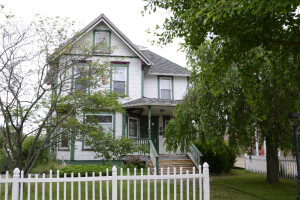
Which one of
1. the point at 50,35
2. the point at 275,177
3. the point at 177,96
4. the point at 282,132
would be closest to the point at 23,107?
the point at 50,35

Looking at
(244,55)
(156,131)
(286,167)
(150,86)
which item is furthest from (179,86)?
(244,55)

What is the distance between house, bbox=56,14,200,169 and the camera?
17.0 metres

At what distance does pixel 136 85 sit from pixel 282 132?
990cm

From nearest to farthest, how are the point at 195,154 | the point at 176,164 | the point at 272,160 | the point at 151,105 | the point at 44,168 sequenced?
the point at 272,160 < the point at 44,168 < the point at 176,164 < the point at 195,154 < the point at 151,105

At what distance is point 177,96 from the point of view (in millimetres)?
19719

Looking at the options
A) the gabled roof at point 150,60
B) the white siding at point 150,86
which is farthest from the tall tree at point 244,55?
the white siding at point 150,86

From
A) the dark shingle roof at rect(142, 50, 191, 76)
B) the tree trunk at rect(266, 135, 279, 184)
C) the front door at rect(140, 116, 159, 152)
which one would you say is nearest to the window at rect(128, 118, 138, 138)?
the front door at rect(140, 116, 159, 152)

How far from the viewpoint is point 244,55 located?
6195 mm

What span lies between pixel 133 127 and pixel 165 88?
11.8 feet

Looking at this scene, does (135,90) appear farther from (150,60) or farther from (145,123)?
(150,60)

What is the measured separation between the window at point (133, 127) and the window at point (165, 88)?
258 cm

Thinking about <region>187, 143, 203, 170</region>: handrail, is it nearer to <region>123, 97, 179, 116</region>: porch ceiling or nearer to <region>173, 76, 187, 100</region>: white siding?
<region>123, 97, 179, 116</region>: porch ceiling

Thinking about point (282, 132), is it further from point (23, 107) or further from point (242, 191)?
point (23, 107)

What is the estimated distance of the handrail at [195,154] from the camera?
48.0 feet
